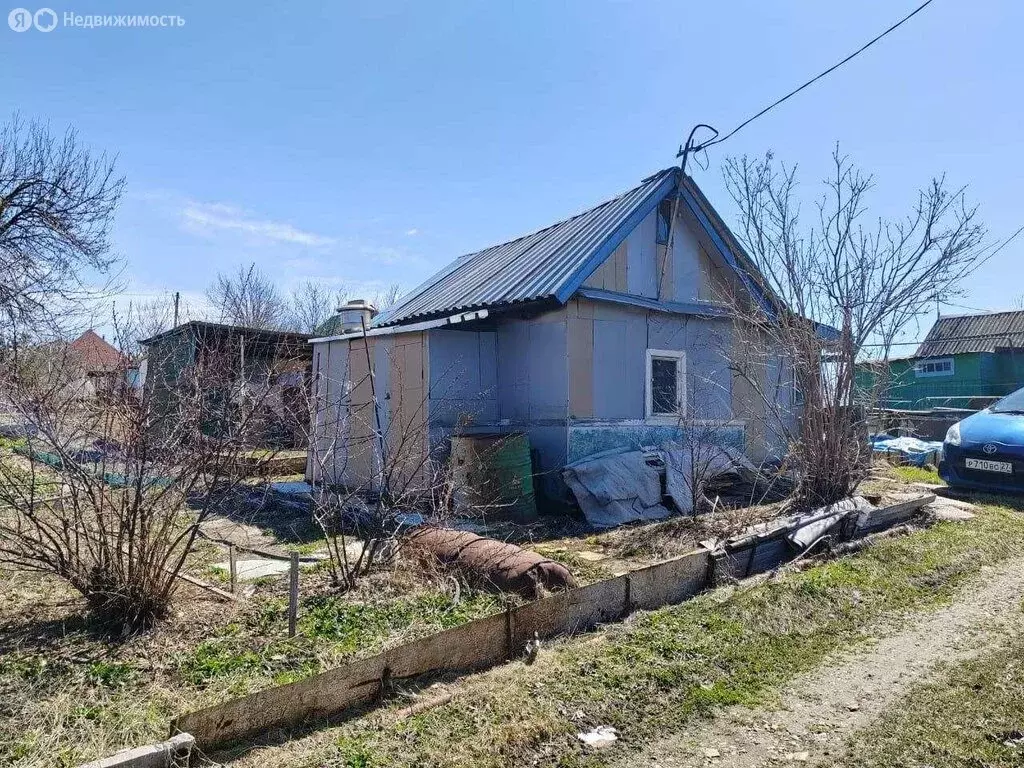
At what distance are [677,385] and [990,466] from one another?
458 centimetres

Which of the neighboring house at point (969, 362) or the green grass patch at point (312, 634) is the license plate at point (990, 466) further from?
the neighboring house at point (969, 362)

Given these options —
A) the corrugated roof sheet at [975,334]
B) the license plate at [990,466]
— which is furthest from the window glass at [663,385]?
the corrugated roof sheet at [975,334]

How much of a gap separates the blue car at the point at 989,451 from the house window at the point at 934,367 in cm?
1725

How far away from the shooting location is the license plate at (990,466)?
909cm

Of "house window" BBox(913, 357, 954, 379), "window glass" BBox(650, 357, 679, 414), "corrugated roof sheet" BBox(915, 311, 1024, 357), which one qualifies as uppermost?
"corrugated roof sheet" BBox(915, 311, 1024, 357)

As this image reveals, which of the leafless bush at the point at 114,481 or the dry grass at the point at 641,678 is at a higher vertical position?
the leafless bush at the point at 114,481

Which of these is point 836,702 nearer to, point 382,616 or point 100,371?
point 382,616

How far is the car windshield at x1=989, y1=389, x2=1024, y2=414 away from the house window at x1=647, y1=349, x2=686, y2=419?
4912 mm

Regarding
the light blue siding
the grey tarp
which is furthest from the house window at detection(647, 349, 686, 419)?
the light blue siding

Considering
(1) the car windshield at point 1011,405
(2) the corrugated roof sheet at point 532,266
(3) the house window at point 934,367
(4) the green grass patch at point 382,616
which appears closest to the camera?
(4) the green grass patch at point 382,616

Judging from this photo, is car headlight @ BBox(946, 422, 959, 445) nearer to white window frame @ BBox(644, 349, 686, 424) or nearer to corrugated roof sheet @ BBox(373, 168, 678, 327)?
white window frame @ BBox(644, 349, 686, 424)

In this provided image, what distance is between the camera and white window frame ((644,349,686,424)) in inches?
385

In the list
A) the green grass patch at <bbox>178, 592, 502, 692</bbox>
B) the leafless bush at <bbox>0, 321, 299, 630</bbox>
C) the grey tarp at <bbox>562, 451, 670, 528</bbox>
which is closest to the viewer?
the green grass patch at <bbox>178, 592, 502, 692</bbox>

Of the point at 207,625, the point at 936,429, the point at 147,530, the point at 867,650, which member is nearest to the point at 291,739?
the point at 207,625
